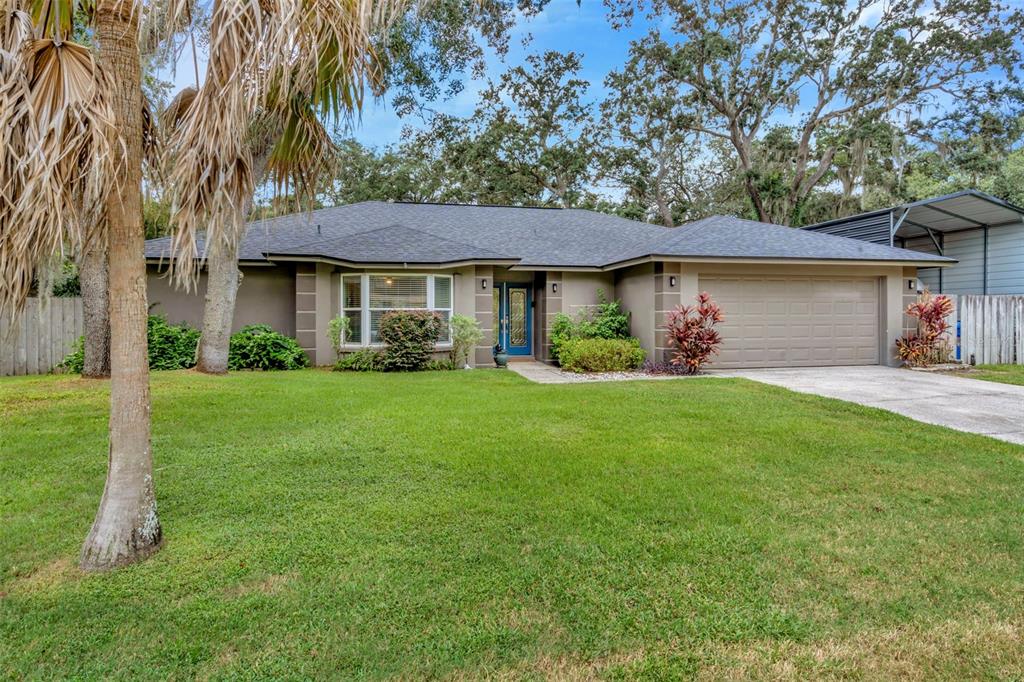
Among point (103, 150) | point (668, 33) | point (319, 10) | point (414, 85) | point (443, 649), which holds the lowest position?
point (443, 649)

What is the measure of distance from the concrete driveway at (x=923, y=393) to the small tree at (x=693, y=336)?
613 millimetres

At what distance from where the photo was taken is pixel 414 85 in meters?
14.4

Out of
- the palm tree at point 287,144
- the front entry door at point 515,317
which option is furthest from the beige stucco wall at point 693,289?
the palm tree at point 287,144

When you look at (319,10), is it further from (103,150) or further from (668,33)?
(668,33)

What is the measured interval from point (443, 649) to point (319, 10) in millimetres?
3329

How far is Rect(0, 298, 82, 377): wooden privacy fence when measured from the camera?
11164 mm

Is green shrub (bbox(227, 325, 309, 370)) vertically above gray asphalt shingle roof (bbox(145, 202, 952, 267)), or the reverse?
gray asphalt shingle roof (bbox(145, 202, 952, 267))

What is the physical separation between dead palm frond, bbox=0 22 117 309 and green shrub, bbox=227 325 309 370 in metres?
9.49

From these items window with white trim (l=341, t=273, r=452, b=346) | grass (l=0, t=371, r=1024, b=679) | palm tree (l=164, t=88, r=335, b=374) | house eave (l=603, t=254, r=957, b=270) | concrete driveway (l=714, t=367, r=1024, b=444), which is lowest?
A: grass (l=0, t=371, r=1024, b=679)

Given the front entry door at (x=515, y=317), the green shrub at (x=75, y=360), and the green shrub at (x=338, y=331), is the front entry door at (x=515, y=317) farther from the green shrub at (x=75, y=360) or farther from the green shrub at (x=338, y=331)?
the green shrub at (x=75, y=360)

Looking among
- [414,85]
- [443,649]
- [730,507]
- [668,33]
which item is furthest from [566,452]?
[668,33]

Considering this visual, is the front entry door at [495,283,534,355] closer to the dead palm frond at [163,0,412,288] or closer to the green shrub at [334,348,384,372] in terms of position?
the green shrub at [334,348,384,372]

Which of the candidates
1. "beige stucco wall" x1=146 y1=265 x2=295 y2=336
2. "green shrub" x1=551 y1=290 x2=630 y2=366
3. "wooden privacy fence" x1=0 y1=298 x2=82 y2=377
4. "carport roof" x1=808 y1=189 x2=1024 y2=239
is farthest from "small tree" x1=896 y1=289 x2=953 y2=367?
"wooden privacy fence" x1=0 y1=298 x2=82 y2=377

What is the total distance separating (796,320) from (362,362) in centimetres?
1008
